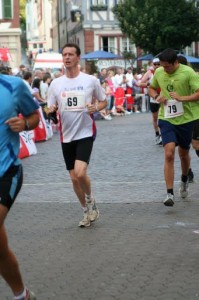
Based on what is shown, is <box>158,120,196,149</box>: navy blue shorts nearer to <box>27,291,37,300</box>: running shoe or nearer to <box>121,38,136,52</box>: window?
<box>27,291,37,300</box>: running shoe

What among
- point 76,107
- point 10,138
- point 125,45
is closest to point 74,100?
A: point 76,107

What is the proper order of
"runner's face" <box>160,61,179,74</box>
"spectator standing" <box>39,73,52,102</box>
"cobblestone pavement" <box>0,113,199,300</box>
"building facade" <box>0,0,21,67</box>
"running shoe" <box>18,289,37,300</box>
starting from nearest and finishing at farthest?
"running shoe" <box>18,289,37,300</box> < "cobblestone pavement" <box>0,113,199,300</box> < "runner's face" <box>160,61,179,74</box> < "spectator standing" <box>39,73,52,102</box> < "building facade" <box>0,0,21,67</box>

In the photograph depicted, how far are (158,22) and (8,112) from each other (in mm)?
46868

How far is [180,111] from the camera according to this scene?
9.46 m

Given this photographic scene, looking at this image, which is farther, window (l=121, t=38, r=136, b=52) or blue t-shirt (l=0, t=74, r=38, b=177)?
window (l=121, t=38, r=136, b=52)

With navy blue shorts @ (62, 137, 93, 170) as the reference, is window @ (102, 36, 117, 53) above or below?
below

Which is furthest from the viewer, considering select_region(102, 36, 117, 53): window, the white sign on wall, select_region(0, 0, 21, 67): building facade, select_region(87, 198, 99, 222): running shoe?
select_region(102, 36, 117, 53): window

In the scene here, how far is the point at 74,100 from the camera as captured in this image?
8.29m

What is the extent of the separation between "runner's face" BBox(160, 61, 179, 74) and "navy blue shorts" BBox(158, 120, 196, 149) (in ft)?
1.96

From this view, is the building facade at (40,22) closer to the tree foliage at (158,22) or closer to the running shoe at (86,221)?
the tree foliage at (158,22)

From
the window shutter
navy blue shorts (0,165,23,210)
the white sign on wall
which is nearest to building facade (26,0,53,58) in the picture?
the white sign on wall

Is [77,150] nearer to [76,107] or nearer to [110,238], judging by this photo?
[76,107]

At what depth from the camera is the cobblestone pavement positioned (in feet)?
19.6

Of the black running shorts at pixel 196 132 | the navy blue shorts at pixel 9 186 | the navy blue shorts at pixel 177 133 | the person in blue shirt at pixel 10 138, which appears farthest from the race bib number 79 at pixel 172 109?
the navy blue shorts at pixel 9 186
